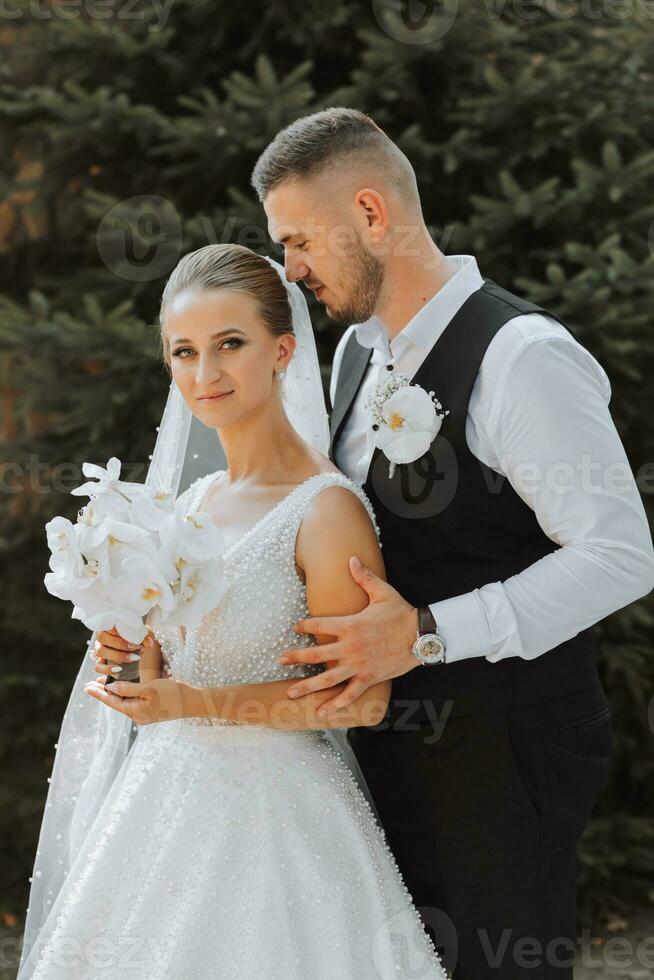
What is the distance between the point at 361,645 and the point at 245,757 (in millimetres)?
371

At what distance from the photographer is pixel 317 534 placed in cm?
214

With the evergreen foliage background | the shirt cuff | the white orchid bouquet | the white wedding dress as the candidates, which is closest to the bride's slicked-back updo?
the white wedding dress

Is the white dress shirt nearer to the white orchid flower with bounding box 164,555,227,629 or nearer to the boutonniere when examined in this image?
the boutonniere

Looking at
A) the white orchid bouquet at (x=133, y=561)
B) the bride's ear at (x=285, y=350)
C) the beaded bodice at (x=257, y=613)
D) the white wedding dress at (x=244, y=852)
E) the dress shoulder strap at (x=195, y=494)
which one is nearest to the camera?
the white orchid bouquet at (x=133, y=561)

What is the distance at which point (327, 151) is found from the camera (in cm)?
235

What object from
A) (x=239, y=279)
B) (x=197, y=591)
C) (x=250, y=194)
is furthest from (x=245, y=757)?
(x=250, y=194)

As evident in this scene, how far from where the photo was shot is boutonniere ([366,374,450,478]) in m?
2.23

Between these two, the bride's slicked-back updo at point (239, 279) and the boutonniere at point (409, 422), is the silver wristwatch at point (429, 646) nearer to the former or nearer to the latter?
the boutonniere at point (409, 422)

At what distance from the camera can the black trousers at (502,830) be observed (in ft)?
7.30

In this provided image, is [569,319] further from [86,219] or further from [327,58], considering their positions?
[86,219]

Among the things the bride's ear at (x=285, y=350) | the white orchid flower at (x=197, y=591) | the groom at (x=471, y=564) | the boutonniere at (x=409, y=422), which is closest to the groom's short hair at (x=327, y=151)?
the groom at (x=471, y=564)

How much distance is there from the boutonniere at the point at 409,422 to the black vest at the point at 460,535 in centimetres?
2

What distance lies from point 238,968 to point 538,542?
1021mm

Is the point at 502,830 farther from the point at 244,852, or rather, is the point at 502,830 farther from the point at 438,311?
the point at 438,311
